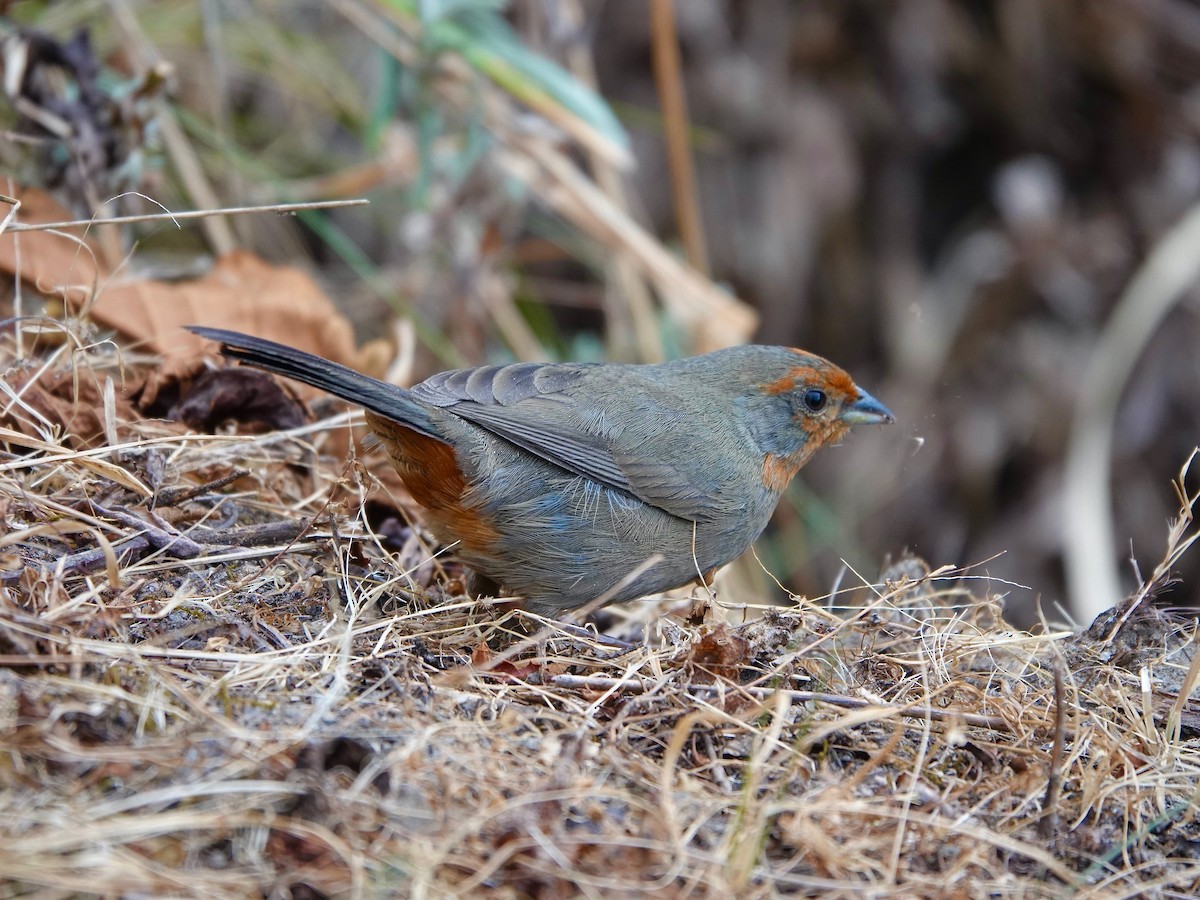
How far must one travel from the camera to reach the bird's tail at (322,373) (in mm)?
2770

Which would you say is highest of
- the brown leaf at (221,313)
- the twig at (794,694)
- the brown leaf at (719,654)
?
the brown leaf at (221,313)

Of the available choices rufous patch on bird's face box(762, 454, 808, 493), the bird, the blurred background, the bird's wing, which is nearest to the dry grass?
the bird

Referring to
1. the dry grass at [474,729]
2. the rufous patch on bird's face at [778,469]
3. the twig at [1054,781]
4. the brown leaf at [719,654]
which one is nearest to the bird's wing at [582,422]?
the rufous patch on bird's face at [778,469]

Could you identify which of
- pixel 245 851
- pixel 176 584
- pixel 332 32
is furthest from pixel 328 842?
pixel 332 32

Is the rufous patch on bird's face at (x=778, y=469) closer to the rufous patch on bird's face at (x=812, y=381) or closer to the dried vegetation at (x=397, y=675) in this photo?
the rufous patch on bird's face at (x=812, y=381)

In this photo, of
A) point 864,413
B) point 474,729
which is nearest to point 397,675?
point 474,729

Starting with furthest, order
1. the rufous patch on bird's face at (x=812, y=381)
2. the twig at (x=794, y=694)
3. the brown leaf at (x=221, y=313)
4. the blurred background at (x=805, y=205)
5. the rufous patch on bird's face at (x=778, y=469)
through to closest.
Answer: the blurred background at (x=805, y=205), the rufous patch on bird's face at (x=812, y=381), the rufous patch on bird's face at (x=778, y=469), the brown leaf at (x=221, y=313), the twig at (x=794, y=694)

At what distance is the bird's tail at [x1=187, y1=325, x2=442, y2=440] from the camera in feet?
9.09

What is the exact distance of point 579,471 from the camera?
11.5 ft

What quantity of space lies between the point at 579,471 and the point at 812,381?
3.38ft

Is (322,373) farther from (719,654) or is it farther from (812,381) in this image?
(812,381)

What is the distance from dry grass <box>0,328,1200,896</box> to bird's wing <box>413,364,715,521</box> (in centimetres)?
46

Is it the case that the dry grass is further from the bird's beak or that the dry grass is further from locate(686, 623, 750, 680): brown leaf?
the bird's beak

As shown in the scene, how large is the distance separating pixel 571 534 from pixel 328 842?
1653mm
